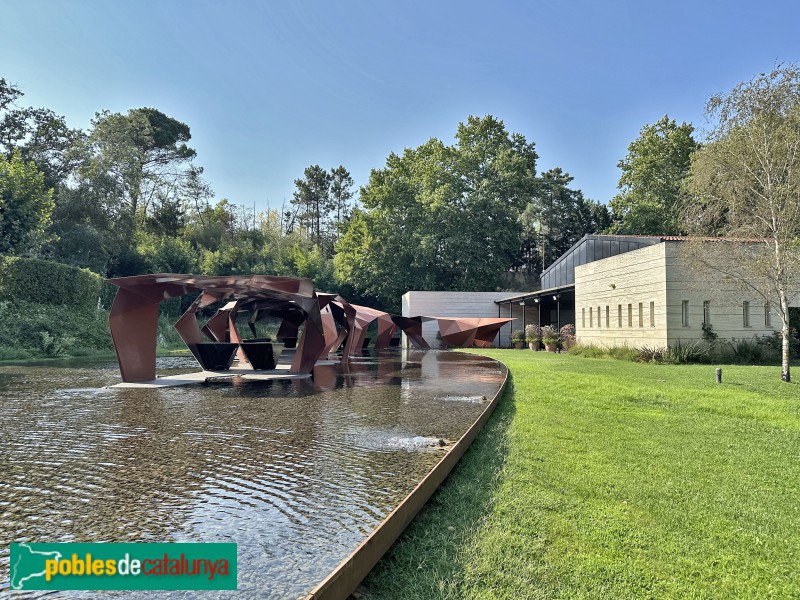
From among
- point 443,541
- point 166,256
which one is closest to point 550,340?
point 443,541

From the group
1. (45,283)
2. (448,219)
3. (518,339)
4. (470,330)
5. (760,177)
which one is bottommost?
Result: (518,339)

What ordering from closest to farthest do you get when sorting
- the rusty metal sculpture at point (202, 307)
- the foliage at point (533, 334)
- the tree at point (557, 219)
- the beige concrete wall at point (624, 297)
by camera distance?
the rusty metal sculpture at point (202, 307), the beige concrete wall at point (624, 297), the foliage at point (533, 334), the tree at point (557, 219)

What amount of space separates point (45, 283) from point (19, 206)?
325 centimetres

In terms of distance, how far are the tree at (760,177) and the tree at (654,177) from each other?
22594 mm

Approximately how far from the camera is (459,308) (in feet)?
113

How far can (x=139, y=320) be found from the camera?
11094 mm

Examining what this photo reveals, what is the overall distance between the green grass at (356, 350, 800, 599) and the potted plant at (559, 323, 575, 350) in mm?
17830

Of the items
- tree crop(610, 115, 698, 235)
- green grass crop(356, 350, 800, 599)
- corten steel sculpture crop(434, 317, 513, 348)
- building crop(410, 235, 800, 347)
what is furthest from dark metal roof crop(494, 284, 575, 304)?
green grass crop(356, 350, 800, 599)

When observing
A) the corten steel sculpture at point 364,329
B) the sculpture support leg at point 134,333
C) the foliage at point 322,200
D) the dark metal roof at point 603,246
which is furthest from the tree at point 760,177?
the foliage at point 322,200

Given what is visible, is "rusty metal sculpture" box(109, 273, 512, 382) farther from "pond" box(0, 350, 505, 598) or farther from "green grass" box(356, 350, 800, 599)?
"green grass" box(356, 350, 800, 599)

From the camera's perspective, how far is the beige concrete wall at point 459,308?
3406cm

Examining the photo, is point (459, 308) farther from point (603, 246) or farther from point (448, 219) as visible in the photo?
point (603, 246)

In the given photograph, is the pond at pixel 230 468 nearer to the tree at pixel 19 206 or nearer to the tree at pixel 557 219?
the tree at pixel 19 206

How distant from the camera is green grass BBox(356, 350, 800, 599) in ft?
8.46
